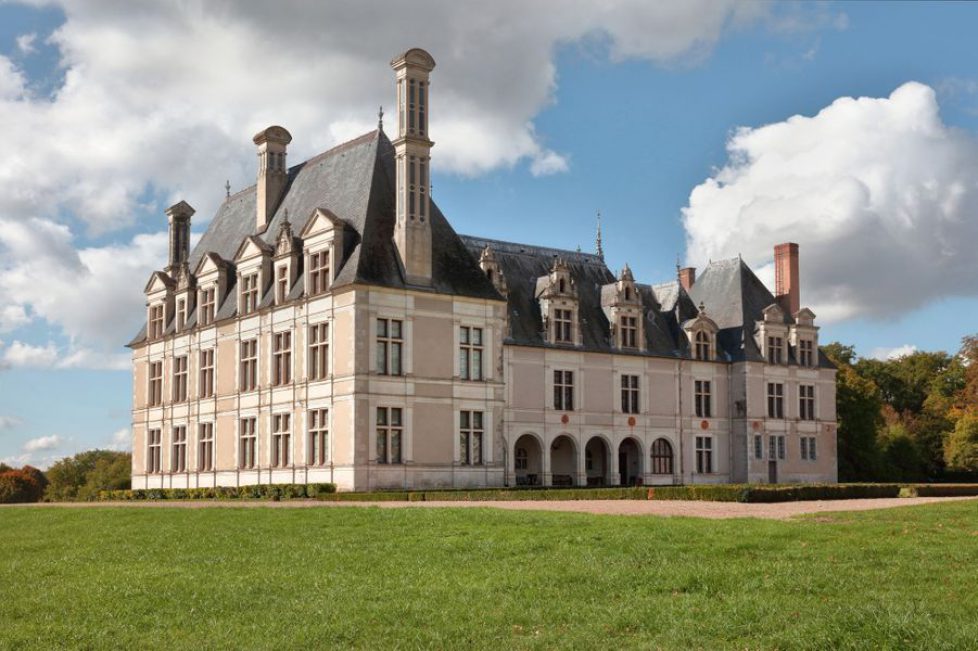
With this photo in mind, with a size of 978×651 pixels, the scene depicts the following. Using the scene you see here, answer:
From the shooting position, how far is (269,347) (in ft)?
140

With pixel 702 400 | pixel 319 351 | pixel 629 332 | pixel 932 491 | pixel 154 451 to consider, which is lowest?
pixel 932 491

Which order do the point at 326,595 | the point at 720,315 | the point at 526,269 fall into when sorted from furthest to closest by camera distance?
1. the point at 720,315
2. the point at 526,269
3. the point at 326,595

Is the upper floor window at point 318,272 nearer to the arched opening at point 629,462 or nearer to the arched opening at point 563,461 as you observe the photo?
the arched opening at point 563,461

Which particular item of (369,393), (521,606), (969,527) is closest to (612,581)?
(521,606)

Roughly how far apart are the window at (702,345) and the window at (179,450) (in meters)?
23.9

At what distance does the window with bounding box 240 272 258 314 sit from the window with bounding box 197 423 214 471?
5.60m

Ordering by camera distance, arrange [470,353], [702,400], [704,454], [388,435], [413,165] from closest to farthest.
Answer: [388,435], [413,165], [470,353], [704,454], [702,400]

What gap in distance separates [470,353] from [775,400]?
20503mm

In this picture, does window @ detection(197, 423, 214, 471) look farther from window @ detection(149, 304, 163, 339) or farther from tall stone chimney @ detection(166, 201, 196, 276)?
tall stone chimney @ detection(166, 201, 196, 276)

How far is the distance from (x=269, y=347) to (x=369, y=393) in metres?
6.63

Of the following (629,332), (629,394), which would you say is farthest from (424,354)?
(629,332)

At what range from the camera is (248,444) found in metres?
43.9

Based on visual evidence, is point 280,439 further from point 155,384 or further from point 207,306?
point 155,384

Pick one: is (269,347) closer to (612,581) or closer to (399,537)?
(399,537)
